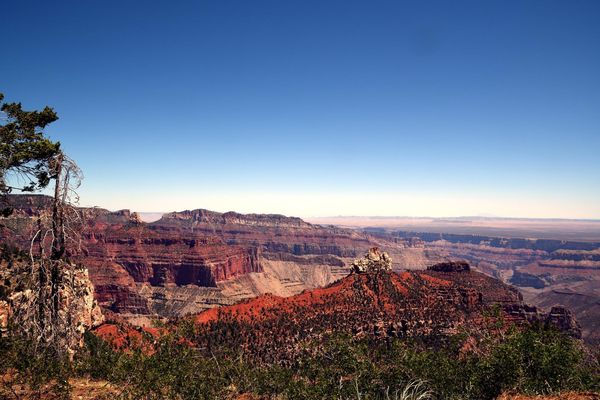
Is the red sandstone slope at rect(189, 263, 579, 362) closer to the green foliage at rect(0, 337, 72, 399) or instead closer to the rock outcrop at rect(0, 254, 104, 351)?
the rock outcrop at rect(0, 254, 104, 351)

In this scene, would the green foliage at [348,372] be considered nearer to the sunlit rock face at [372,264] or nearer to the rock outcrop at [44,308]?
the rock outcrop at [44,308]

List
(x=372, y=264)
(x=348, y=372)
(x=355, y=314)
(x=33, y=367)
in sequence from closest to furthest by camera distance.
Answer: (x=33, y=367)
(x=348, y=372)
(x=355, y=314)
(x=372, y=264)

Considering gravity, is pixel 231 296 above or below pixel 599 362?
below

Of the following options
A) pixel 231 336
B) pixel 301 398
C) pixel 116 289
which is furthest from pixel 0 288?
pixel 116 289

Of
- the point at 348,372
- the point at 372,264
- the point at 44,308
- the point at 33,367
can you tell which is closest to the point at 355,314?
the point at 372,264

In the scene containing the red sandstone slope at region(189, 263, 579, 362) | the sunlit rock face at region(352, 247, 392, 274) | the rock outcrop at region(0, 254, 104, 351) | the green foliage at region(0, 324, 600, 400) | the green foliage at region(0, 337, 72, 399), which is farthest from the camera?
the sunlit rock face at region(352, 247, 392, 274)

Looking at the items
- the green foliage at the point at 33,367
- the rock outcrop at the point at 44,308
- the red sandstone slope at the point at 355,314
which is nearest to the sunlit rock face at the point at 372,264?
Result: the red sandstone slope at the point at 355,314

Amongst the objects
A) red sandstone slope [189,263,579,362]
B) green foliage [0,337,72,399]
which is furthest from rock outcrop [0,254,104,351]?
red sandstone slope [189,263,579,362]

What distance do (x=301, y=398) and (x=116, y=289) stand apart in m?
141

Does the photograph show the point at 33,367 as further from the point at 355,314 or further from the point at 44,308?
the point at 355,314

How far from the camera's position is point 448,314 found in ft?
212

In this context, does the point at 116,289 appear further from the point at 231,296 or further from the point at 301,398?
the point at 301,398

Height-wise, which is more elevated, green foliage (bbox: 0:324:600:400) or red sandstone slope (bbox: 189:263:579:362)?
green foliage (bbox: 0:324:600:400)

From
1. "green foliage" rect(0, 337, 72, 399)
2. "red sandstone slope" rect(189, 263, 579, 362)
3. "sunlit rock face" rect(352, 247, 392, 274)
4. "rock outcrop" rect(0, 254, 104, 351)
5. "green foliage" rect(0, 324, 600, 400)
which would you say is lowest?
"red sandstone slope" rect(189, 263, 579, 362)
